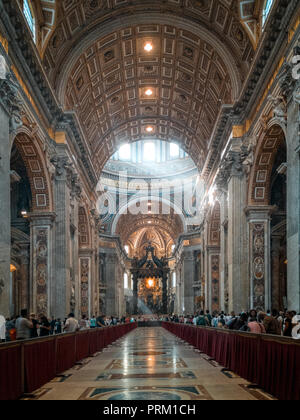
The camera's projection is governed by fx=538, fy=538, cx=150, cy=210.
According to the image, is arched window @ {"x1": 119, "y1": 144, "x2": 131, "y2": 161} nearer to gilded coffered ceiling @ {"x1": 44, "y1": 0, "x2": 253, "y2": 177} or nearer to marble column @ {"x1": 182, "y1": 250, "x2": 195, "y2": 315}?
marble column @ {"x1": 182, "y1": 250, "x2": 195, "y2": 315}

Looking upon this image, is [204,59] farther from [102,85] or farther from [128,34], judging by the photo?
[102,85]

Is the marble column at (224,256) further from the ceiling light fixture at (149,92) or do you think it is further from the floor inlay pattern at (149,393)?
the floor inlay pattern at (149,393)

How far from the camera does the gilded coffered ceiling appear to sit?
20.0 m

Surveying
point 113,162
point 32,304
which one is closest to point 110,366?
point 32,304

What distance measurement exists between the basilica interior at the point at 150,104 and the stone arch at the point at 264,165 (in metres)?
0.04

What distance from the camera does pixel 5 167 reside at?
13.2 metres

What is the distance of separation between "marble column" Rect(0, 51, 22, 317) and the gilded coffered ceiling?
614 cm

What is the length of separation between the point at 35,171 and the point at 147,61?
9139 millimetres

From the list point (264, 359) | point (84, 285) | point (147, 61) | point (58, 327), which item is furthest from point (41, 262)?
point (264, 359)

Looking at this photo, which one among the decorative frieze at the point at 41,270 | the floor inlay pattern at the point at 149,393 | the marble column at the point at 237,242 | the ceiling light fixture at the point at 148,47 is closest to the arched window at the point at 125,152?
the ceiling light fixture at the point at 148,47

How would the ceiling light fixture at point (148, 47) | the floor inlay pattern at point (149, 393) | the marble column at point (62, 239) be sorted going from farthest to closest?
the ceiling light fixture at point (148, 47) → the marble column at point (62, 239) → the floor inlay pattern at point (149, 393)

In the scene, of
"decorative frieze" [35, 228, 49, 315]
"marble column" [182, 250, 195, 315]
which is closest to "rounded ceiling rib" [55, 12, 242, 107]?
"decorative frieze" [35, 228, 49, 315]

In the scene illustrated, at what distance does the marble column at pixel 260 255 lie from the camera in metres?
18.4
